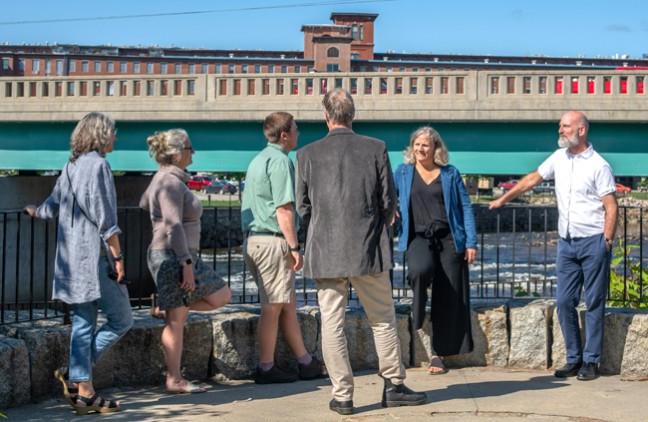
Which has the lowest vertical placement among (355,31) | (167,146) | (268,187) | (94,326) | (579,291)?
(94,326)

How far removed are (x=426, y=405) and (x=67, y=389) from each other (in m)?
2.20

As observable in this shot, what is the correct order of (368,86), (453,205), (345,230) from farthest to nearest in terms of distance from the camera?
1. (368,86)
2. (453,205)
3. (345,230)

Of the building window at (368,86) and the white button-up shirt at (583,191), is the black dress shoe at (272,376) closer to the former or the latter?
the white button-up shirt at (583,191)

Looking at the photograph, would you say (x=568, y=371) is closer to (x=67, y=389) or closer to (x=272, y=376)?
(x=272, y=376)

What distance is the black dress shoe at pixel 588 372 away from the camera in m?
7.62

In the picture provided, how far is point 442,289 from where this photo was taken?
25.3ft

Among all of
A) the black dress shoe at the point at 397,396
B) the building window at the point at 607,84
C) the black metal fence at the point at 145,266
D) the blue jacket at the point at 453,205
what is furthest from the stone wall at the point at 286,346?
the building window at the point at 607,84

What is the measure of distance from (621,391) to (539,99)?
18912 millimetres

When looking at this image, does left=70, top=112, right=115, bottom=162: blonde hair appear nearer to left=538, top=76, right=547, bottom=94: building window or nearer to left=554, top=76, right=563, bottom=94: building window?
left=538, top=76, right=547, bottom=94: building window

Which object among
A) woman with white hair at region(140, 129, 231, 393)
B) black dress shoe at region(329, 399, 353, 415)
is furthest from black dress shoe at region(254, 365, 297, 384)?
black dress shoe at region(329, 399, 353, 415)

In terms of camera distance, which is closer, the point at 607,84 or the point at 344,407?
the point at 344,407

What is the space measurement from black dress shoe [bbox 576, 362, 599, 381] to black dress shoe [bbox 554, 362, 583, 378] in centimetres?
8

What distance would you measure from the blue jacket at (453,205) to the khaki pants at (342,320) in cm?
108

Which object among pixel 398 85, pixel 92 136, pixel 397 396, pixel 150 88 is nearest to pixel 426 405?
pixel 397 396
